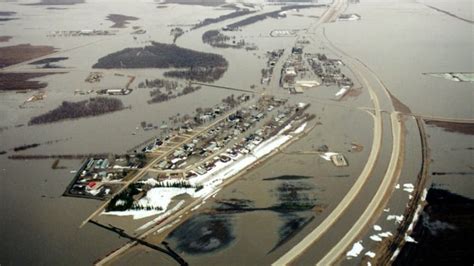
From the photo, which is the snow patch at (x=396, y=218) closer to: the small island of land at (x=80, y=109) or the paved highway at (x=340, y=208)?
the paved highway at (x=340, y=208)

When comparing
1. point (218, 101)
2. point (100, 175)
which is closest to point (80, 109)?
point (218, 101)

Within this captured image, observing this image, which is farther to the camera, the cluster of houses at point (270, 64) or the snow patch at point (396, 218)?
the cluster of houses at point (270, 64)

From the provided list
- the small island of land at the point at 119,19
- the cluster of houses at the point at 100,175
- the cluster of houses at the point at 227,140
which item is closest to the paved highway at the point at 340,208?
the cluster of houses at the point at 227,140

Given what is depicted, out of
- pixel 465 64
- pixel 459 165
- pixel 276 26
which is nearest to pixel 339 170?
pixel 459 165

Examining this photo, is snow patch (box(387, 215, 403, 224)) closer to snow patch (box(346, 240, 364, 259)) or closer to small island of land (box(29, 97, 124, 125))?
snow patch (box(346, 240, 364, 259))

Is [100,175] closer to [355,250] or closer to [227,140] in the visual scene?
[227,140]

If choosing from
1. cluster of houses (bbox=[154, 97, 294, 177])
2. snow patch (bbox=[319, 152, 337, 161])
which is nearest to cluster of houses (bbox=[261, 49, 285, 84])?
cluster of houses (bbox=[154, 97, 294, 177])
